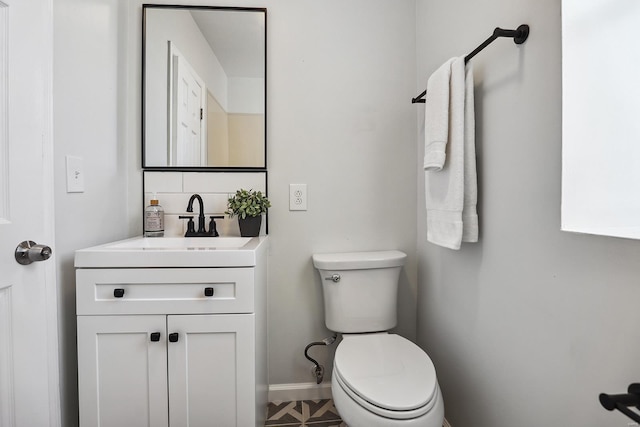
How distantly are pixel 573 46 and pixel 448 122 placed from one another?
16.1 inches

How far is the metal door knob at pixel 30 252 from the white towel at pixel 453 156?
121 cm

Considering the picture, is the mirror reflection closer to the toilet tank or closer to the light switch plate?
the light switch plate

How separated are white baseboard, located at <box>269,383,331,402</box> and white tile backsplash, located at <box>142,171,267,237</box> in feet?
2.57

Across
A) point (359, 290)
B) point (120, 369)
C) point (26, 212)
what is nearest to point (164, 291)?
point (120, 369)

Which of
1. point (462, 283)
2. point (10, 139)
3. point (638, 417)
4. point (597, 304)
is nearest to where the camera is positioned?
point (638, 417)

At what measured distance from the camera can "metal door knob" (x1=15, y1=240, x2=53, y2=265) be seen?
85 cm

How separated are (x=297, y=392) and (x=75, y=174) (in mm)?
1344

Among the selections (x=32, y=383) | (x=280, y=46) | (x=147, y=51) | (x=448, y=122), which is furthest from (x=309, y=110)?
(x=32, y=383)

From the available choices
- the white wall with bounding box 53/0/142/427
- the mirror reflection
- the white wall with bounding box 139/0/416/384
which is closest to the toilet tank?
the white wall with bounding box 139/0/416/384

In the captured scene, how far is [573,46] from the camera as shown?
758 millimetres

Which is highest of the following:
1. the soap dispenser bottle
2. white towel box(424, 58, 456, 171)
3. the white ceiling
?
the white ceiling

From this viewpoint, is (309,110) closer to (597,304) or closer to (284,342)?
(284,342)

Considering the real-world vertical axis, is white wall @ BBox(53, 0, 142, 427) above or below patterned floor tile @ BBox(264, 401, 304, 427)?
above

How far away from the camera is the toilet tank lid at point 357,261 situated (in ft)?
4.73
